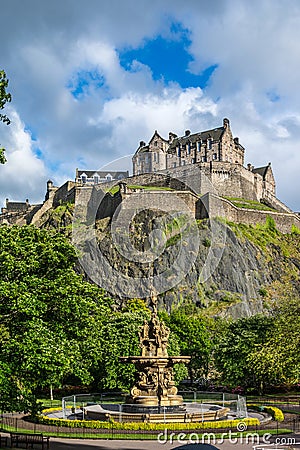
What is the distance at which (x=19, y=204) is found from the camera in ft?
405

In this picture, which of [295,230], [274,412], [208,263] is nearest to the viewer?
[274,412]

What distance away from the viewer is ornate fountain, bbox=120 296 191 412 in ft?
78.5

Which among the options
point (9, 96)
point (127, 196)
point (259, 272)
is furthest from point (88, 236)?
point (9, 96)

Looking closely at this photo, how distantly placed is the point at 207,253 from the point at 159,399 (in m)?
47.5

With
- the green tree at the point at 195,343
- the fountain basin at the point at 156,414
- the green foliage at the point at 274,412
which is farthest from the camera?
the green tree at the point at 195,343

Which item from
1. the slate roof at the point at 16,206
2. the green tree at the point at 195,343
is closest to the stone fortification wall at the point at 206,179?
the green tree at the point at 195,343

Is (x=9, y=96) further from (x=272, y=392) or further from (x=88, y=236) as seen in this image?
(x=88, y=236)

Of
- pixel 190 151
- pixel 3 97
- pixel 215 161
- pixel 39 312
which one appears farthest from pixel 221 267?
pixel 3 97

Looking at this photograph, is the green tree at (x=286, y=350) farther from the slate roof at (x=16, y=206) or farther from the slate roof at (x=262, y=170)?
the slate roof at (x=16, y=206)

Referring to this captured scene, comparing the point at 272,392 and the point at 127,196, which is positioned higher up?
the point at 127,196

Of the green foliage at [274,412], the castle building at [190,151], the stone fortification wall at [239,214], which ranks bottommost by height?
the green foliage at [274,412]

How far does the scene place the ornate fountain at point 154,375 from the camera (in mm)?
23938

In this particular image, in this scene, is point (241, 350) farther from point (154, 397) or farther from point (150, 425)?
point (150, 425)

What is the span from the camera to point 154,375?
25.0 metres
